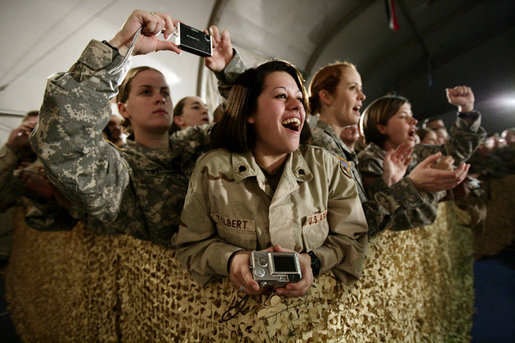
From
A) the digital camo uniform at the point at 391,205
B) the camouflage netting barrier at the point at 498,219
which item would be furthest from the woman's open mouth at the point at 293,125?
the camouflage netting barrier at the point at 498,219

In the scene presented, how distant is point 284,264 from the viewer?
1.90 feet

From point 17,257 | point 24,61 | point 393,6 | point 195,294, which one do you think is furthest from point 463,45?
point 17,257

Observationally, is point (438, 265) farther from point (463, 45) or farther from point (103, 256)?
point (103, 256)

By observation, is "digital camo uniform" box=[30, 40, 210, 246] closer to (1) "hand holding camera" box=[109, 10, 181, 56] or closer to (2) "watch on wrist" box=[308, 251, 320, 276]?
(1) "hand holding camera" box=[109, 10, 181, 56]

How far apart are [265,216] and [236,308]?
10.6 inches

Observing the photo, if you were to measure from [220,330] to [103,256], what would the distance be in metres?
0.95

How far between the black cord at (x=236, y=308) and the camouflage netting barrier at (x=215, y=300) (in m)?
0.02

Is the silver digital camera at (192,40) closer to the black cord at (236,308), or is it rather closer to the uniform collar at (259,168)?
the uniform collar at (259,168)

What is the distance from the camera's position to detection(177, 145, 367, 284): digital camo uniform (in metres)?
0.73

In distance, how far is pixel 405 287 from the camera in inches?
47.4

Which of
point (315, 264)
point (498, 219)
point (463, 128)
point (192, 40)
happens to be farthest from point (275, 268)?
point (498, 219)

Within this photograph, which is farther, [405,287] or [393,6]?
[393,6]

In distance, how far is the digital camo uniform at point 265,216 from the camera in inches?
28.8

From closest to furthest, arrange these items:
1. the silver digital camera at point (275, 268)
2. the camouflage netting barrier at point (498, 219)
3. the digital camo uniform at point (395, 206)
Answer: the silver digital camera at point (275, 268) < the digital camo uniform at point (395, 206) < the camouflage netting barrier at point (498, 219)
